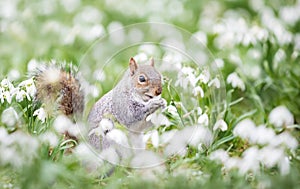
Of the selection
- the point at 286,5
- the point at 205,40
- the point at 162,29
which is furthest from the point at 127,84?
the point at 286,5

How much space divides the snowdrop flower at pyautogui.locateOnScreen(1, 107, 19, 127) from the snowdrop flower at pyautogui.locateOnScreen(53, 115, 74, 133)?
161 mm

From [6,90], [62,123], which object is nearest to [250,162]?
[62,123]

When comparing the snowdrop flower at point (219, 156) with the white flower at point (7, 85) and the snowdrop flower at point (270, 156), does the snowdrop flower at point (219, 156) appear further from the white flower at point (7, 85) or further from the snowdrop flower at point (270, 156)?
the white flower at point (7, 85)

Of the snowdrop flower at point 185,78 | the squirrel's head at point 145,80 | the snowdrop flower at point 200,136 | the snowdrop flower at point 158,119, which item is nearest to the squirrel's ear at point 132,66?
the squirrel's head at point 145,80

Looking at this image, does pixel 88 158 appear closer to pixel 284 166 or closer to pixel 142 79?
pixel 142 79

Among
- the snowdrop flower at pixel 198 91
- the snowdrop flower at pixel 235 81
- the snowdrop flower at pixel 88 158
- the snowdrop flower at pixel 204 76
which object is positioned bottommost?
the snowdrop flower at pixel 88 158

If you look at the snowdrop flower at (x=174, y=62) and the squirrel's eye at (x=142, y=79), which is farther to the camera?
the snowdrop flower at (x=174, y=62)

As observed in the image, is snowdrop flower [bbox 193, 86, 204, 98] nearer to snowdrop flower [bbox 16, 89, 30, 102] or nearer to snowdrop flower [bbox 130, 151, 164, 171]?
snowdrop flower [bbox 130, 151, 164, 171]

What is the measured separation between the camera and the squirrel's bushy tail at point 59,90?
8.01ft

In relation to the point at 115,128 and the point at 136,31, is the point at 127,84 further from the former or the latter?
the point at 136,31

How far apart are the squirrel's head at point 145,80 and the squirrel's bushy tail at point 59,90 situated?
0.28 m

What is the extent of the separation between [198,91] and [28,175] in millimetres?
790

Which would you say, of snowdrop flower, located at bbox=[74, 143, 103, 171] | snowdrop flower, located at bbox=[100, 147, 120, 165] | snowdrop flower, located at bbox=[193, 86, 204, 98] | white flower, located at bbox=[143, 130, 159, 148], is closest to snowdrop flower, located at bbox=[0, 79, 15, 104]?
snowdrop flower, located at bbox=[74, 143, 103, 171]

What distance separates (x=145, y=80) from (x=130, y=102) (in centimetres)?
9
